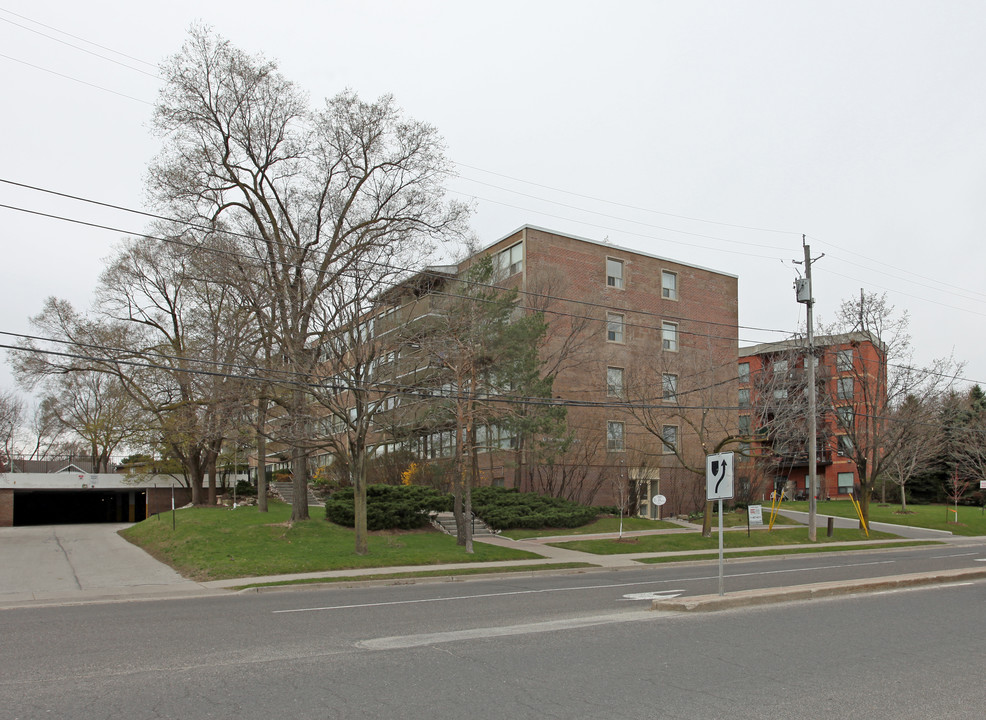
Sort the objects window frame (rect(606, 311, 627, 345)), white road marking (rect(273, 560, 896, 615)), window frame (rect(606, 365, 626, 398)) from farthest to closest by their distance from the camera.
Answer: window frame (rect(606, 311, 627, 345)), window frame (rect(606, 365, 626, 398)), white road marking (rect(273, 560, 896, 615))

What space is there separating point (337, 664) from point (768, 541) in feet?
84.4

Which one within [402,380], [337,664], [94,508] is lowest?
[94,508]

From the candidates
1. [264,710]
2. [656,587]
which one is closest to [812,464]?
[656,587]

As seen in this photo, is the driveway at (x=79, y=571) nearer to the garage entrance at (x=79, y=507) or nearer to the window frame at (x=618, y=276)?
the garage entrance at (x=79, y=507)

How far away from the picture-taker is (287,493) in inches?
1941

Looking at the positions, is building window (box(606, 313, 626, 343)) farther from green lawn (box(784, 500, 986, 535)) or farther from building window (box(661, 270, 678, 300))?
green lawn (box(784, 500, 986, 535))

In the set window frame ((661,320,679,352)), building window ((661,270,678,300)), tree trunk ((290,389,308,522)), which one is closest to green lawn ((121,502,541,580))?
tree trunk ((290,389,308,522))

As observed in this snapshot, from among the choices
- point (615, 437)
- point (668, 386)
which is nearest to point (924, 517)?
point (615, 437)

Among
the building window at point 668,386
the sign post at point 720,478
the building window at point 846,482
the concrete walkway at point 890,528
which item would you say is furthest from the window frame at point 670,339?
the building window at point 846,482

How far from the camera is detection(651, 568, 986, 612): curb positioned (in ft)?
40.3

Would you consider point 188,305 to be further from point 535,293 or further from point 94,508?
point 94,508

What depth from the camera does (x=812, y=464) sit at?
A: 3042 cm

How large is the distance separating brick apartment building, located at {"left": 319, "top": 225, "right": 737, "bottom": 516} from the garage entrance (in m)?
24.6

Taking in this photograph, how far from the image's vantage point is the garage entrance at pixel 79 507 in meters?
54.4
